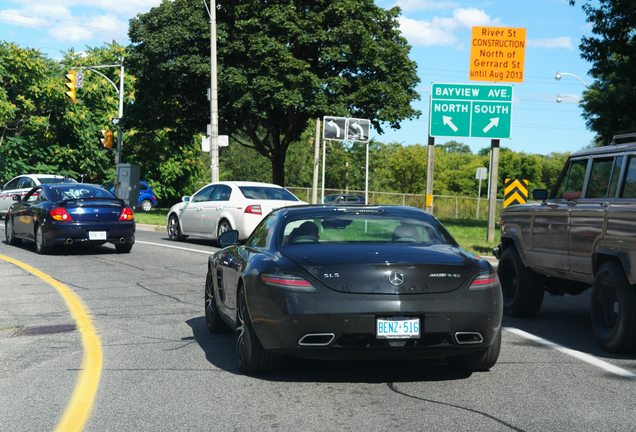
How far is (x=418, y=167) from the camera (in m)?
99.0

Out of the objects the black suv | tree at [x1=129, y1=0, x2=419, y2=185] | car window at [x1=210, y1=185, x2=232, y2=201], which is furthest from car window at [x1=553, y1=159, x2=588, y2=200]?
tree at [x1=129, y1=0, x2=419, y2=185]

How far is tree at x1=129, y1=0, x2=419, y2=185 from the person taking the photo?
35.8 metres

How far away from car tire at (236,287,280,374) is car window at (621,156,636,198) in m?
4.02

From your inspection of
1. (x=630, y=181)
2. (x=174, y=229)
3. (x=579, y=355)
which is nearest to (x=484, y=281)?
(x=579, y=355)

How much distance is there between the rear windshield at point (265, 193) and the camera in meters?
20.8

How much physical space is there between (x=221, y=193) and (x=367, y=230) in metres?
14.2

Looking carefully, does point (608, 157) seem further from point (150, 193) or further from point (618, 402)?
point (150, 193)

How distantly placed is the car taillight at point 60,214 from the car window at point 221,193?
4005mm

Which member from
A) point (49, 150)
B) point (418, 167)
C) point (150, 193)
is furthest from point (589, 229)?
point (418, 167)

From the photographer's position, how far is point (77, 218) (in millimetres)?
18281

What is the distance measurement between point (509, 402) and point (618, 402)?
73 centimetres

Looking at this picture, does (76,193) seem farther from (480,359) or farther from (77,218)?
(480,359)

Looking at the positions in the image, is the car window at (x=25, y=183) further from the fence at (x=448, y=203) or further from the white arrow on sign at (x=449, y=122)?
the fence at (x=448, y=203)

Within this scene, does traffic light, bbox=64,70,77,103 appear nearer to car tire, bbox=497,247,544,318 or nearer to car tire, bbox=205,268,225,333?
car tire, bbox=497,247,544,318
